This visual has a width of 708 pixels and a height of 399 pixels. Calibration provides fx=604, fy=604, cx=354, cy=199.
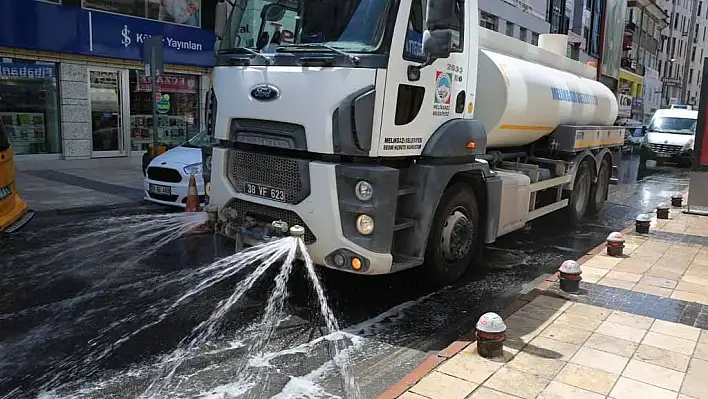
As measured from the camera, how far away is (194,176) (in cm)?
968

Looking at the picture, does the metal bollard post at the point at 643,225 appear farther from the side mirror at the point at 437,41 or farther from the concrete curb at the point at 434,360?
the side mirror at the point at 437,41

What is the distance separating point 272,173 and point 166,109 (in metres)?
13.1

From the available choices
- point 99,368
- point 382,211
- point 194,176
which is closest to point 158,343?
point 99,368

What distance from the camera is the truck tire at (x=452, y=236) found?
5.83 m

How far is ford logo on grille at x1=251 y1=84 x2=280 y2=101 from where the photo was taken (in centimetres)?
521

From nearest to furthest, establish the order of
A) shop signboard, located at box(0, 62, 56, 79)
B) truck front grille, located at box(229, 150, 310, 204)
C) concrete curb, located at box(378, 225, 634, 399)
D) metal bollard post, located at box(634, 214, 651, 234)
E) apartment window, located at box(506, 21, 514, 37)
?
concrete curb, located at box(378, 225, 634, 399) → truck front grille, located at box(229, 150, 310, 204) → metal bollard post, located at box(634, 214, 651, 234) → shop signboard, located at box(0, 62, 56, 79) → apartment window, located at box(506, 21, 514, 37)

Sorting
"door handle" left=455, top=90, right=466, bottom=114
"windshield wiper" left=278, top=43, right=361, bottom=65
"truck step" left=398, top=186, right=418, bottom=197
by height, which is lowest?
"truck step" left=398, top=186, right=418, bottom=197

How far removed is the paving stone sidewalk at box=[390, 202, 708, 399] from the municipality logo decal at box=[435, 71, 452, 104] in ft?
6.62

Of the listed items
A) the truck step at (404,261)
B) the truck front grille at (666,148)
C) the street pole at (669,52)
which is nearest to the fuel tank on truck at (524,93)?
the truck step at (404,261)

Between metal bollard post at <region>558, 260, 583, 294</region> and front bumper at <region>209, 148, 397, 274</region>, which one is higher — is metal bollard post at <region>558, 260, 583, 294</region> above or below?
below

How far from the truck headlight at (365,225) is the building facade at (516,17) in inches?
726

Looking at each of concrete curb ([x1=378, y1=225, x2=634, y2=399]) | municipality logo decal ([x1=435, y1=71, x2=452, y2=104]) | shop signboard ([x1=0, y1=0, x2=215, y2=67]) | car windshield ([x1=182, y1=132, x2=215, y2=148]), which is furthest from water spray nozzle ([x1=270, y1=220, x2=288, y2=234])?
shop signboard ([x1=0, y1=0, x2=215, y2=67])

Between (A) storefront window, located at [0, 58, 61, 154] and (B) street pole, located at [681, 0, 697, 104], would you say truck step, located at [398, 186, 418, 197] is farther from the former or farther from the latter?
(B) street pole, located at [681, 0, 697, 104]

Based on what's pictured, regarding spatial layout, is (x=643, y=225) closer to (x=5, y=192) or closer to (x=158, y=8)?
(x=5, y=192)
